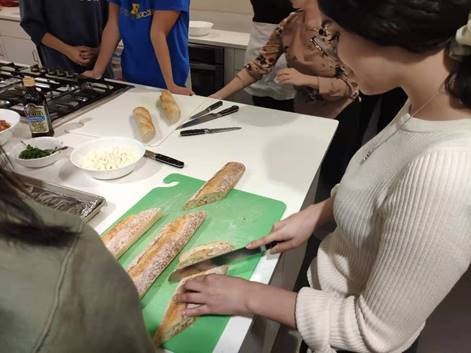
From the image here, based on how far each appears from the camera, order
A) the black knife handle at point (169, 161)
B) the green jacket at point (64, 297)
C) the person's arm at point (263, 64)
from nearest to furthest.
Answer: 1. the green jacket at point (64, 297)
2. the black knife handle at point (169, 161)
3. the person's arm at point (263, 64)

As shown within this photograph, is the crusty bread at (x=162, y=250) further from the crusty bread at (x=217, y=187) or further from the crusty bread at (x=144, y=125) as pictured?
the crusty bread at (x=144, y=125)

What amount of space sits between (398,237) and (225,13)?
2856mm

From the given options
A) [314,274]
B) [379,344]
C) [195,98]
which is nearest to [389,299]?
[379,344]

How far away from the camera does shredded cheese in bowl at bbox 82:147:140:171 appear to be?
100 cm

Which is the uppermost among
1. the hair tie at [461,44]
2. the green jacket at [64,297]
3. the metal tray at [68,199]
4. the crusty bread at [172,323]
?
the hair tie at [461,44]

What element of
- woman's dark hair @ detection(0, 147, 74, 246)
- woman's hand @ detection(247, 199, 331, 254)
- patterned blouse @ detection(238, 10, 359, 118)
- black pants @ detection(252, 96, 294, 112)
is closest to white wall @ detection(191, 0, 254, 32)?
black pants @ detection(252, 96, 294, 112)

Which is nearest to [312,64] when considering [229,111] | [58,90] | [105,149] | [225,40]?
[229,111]

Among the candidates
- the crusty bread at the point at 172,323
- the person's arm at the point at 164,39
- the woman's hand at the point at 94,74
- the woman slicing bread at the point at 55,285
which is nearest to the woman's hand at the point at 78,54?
the woman's hand at the point at 94,74

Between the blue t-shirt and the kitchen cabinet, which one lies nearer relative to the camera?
the blue t-shirt

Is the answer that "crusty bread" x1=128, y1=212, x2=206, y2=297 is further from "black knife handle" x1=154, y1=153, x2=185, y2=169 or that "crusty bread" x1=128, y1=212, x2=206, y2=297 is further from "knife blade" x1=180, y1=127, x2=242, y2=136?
"knife blade" x1=180, y1=127, x2=242, y2=136

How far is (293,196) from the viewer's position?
3.13ft

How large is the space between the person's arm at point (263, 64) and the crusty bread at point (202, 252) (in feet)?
3.21

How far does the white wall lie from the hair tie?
Answer: 262cm

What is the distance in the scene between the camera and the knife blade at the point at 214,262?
2.34ft
